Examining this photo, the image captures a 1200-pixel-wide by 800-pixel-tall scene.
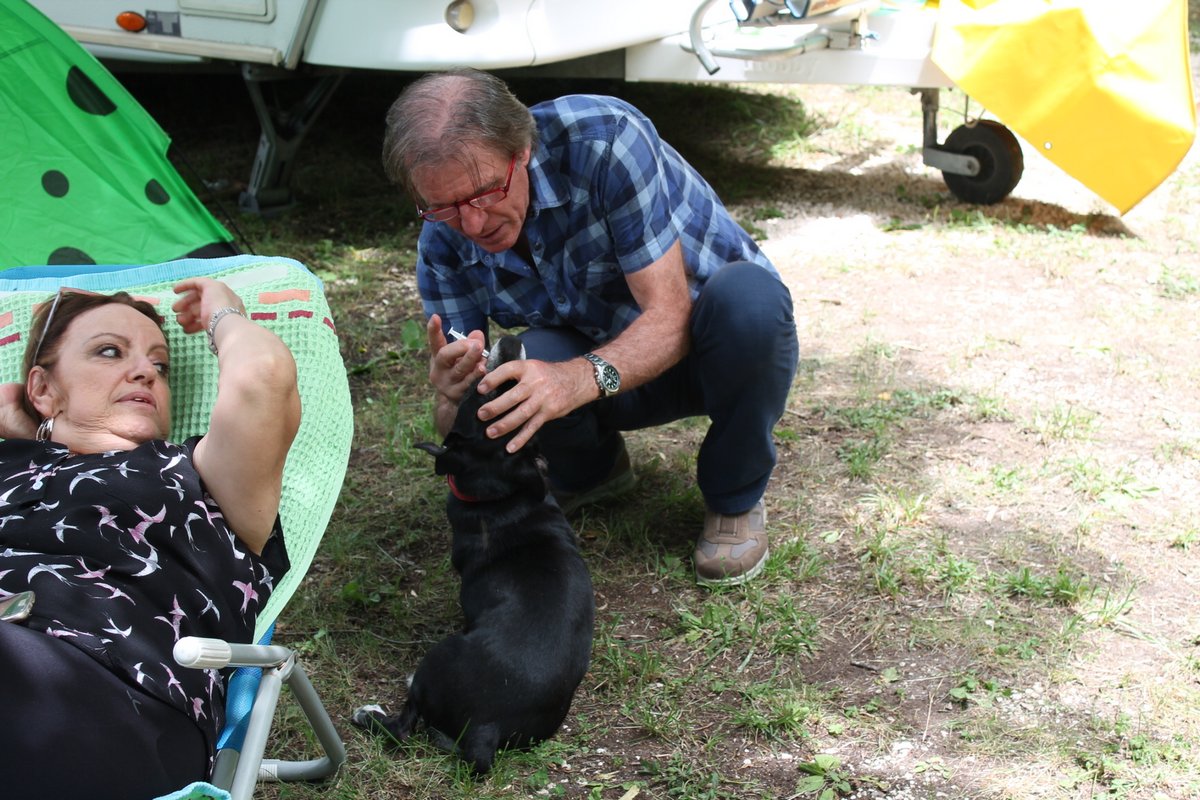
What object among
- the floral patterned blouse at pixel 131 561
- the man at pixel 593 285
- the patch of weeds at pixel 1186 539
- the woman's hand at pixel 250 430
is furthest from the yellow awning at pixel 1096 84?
the floral patterned blouse at pixel 131 561

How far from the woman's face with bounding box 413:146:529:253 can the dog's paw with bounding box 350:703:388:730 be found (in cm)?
102

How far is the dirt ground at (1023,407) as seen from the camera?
94.5 inches

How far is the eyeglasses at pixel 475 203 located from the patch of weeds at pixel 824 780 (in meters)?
1.31

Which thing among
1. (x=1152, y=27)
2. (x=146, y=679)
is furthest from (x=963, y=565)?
(x=1152, y=27)

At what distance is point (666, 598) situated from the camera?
2873 mm

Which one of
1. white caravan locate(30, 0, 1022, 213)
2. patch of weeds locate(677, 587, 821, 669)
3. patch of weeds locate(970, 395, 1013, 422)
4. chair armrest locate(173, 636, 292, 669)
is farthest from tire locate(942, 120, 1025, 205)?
chair armrest locate(173, 636, 292, 669)

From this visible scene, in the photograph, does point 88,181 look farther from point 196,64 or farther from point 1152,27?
point 1152,27

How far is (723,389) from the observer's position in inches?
106

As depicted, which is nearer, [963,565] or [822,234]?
[963,565]

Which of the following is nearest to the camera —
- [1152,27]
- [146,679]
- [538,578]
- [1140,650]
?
[146,679]

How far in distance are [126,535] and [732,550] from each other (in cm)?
152

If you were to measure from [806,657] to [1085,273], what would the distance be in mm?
2652

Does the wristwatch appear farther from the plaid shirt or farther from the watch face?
the plaid shirt

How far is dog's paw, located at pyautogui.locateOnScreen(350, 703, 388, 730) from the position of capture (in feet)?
7.80
